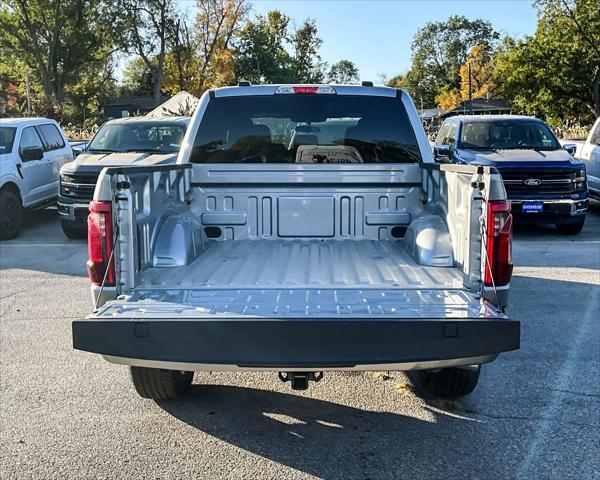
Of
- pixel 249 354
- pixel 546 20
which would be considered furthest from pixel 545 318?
pixel 546 20

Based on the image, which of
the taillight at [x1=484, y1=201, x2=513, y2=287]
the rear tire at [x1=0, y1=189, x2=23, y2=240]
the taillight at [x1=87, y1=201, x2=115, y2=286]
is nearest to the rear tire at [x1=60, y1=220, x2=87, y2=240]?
the rear tire at [x1=0, y1=189, x2=23, y2=240]

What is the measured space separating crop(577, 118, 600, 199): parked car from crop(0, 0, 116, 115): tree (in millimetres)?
33327

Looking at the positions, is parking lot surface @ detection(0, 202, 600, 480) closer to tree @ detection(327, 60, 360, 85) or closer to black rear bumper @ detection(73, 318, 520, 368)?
black rear bumper @ detection(73, 318, 520, 368)

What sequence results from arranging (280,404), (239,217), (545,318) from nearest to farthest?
(280,404), (239,217), (545,318)

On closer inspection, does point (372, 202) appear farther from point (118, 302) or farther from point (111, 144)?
point (111, 144)

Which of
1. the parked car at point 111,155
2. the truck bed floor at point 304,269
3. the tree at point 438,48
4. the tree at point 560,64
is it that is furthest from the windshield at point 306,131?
the tree at point 438,48

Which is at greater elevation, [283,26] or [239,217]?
[283,26]

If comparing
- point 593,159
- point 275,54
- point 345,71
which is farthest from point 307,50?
point 593,159

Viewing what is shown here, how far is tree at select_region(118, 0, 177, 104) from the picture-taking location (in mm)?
47406

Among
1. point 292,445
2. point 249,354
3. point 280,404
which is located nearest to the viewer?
point 249,354

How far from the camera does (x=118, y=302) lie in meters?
3.56

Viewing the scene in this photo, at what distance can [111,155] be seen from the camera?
11000 millimetres

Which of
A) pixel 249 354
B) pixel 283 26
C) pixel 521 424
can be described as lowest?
pixel 521 424

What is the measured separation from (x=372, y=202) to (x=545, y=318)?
2.48m
